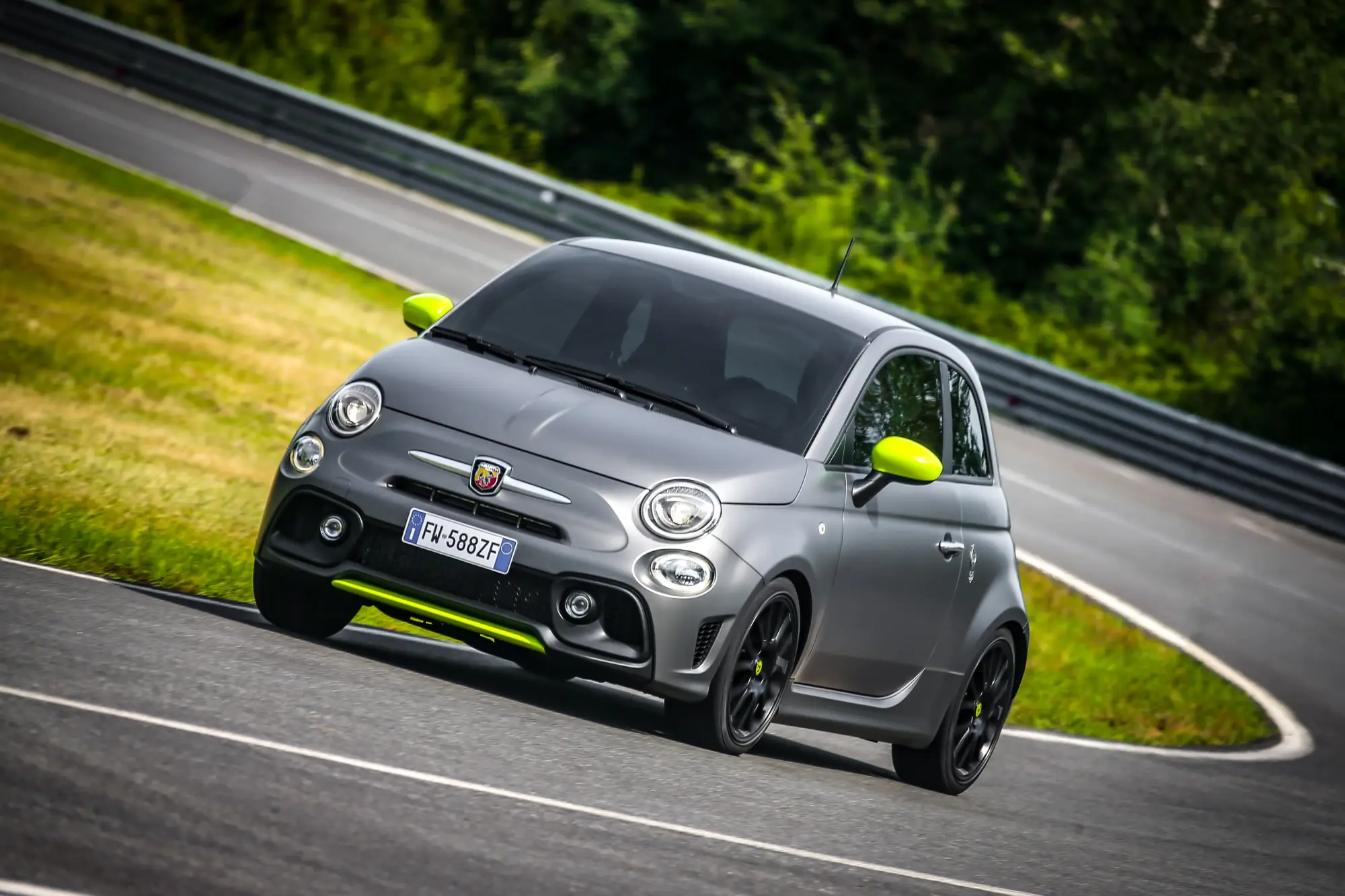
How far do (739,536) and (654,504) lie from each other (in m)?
0.32

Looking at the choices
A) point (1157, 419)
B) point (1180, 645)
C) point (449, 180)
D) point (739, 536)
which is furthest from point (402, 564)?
point (449, 180)

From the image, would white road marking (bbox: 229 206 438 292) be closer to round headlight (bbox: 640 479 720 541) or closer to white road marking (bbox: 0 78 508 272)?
white road marking (bbox: 0 78 508 272)

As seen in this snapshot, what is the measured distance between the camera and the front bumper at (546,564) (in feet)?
22.8

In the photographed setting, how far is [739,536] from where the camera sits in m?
7.08

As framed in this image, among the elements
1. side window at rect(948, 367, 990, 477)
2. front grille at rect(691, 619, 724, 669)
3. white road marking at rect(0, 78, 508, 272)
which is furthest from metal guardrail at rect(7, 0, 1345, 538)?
front grille at rect(691, 619, 724, 669)

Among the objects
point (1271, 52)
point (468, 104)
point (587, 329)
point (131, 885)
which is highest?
point (1271, 52)

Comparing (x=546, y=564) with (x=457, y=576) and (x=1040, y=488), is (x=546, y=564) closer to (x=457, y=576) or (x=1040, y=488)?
(x=457, y=576)

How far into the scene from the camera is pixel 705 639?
705 centimetres

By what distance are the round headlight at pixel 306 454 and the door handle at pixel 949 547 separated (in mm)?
2595

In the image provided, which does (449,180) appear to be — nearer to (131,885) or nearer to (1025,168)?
(1025,168)

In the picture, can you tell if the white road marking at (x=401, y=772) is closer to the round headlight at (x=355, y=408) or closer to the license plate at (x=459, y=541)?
the license plate at (x=459, y=541)

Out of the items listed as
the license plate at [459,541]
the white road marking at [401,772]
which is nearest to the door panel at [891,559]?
the license plate at [459,541]

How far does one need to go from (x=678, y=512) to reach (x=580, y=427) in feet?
1.64

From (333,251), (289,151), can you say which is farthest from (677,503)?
(289,151)
